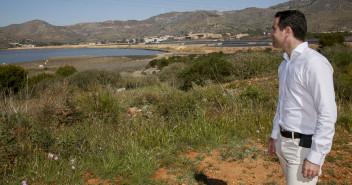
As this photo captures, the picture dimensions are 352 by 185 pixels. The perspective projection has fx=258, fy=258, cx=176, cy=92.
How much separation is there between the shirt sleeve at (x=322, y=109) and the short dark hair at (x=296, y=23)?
→ 235mm

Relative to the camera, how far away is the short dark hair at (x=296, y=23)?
5.46 ft

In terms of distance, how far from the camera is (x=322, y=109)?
1497mm

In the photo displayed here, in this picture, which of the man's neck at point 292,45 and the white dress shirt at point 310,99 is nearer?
the white dress shirt at point 310,99

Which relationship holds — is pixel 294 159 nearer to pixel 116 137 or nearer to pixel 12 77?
pixel 116 137

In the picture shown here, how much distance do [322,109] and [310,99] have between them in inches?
5.8

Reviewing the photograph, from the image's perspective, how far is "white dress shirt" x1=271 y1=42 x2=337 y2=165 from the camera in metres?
1.50

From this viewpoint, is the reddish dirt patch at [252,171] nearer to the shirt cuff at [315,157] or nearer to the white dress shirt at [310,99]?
the white dress shirt at [310,99]

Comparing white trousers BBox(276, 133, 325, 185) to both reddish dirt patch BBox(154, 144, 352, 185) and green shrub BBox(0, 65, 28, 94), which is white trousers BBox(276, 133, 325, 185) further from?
green shrub BBox(0, 65, 28, 94)

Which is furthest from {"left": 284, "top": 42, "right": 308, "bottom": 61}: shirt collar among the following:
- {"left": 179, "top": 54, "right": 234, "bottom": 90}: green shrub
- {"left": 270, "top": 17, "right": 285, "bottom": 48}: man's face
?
{"left": 179, "top": 54, "right": 234, "bottom": 90}: green shrub

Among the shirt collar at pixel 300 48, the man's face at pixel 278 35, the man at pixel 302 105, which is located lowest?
the man at pixel 302 105

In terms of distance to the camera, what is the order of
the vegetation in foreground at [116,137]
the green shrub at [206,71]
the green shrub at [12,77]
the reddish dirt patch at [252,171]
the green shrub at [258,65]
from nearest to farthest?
the reddish dirt patch at [252,171], the vegetation in foreground at [116,137], the green shrub at [258,65], the green shrub at [206,71], the green shrub at [12,77]

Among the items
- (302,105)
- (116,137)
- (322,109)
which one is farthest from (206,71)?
(322,109)

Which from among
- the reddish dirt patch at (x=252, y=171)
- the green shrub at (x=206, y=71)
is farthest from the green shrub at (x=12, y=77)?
the reddish dirt patch at (x=252, y=171)

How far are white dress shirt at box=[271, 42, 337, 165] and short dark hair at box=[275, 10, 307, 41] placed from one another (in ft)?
0.24
